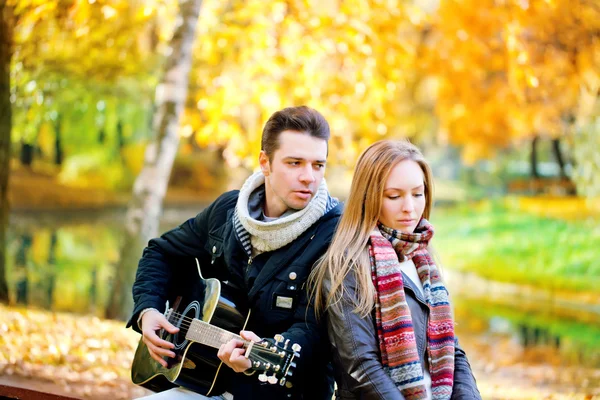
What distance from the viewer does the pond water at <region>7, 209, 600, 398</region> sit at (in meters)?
6.50

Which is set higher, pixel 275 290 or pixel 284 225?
pixel 284 225

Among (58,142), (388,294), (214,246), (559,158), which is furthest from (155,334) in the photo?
(559,158)

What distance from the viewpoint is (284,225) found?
227 cm

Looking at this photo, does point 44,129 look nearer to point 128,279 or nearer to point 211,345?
point 128,279

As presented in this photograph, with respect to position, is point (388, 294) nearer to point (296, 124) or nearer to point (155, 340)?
point (296, 124)

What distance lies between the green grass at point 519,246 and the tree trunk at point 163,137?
4.35 meters

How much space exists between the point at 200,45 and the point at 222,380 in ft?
15.9

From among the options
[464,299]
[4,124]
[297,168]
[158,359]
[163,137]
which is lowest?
[464,299]

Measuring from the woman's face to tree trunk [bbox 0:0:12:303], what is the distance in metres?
4.42

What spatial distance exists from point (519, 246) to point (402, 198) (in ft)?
20.6

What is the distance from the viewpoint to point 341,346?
6.77ft

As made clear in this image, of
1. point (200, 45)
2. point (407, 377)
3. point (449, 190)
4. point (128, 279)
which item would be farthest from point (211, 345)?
point (449, 190)

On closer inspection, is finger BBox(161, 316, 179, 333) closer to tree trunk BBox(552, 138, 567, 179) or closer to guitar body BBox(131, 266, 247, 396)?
guitar body BBox(131, 266, 247, 396)

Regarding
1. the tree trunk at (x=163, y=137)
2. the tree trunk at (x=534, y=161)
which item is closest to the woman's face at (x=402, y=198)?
the tree trunk at (x=163, y=137)
